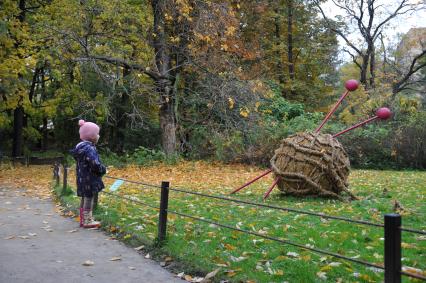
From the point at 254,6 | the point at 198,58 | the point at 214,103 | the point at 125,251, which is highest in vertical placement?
the point at 254,6

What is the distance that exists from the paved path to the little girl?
35 cm

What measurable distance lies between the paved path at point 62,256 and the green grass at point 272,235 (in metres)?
0.39

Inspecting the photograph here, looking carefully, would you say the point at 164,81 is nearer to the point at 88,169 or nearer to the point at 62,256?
the point at 88,169

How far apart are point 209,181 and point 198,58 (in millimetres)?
7893

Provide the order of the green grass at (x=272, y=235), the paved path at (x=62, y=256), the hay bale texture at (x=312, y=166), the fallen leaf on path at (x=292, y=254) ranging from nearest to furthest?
the green grass at (x=272, y=235) < the paved path at (x=62, y=256) < the fallen leaf on path at (x=292, y=254) < the hay bale texture at (x=312, y=166)

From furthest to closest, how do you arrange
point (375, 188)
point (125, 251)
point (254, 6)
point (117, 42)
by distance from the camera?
point (254, 6) → point (117, 42) → point (375, 188) → point (125, 251)

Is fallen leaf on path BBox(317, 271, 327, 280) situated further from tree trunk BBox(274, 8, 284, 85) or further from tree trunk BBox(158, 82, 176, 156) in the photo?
tree trunk BBox(274, 8, 284, 85)

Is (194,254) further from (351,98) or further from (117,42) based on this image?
(351,98)

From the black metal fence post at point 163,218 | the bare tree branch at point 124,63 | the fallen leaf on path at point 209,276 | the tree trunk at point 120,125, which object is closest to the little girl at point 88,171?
the black metal fence post at point 163,218

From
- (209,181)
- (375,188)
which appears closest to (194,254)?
(375,188)

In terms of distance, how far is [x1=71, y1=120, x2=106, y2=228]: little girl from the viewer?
8.39 m

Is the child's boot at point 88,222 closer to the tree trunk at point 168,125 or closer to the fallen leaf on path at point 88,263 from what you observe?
the fallen leaf on path at point 88,263

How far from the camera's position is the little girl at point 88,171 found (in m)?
8.39

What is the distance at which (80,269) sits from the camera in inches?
226
